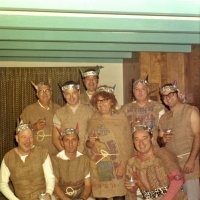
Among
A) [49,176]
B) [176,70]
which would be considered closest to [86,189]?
[49,176]

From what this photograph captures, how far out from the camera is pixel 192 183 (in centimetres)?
337

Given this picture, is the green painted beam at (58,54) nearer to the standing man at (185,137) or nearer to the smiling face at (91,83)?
the smiling face at (91,83)

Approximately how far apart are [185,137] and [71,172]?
1.12 meters

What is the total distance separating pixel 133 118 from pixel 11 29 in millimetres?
1544

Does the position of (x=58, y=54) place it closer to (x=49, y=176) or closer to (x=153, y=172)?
(x=49, y=176)

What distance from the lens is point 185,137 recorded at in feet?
11.3

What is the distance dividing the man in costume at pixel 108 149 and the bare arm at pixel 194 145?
53cm

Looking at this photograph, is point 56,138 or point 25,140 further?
point 56,138

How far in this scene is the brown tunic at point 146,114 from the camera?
12.0 feet

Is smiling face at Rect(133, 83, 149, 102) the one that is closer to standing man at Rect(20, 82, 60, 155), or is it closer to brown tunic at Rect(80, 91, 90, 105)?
brown tunic at Rect(80, 91, 90, 105)

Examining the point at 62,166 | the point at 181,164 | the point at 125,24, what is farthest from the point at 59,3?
the point at 181,164

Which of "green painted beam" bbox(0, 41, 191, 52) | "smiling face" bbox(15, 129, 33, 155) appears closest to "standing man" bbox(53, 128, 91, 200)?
"smiling face" bbox(15, 129, 33, 155)

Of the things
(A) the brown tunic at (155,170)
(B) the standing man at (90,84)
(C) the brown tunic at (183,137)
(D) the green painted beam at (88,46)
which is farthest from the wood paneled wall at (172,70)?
(A) the brown tunic at (155,170)

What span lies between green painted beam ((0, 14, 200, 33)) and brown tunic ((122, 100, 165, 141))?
77 cm
